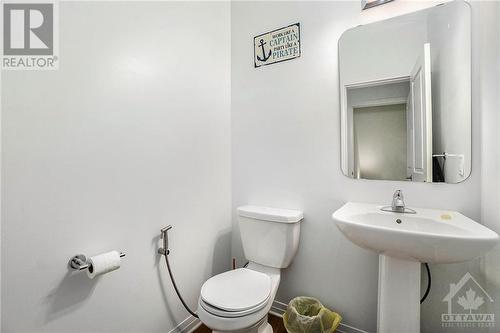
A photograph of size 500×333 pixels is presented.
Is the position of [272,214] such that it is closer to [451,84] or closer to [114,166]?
[114,166]

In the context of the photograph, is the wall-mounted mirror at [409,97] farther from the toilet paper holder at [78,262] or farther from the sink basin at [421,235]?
the toilet paper holder at [78,262]

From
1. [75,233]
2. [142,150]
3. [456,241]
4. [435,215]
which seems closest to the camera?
[456,241]

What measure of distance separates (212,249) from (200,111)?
996mm

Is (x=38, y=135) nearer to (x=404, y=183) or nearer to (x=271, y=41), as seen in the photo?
(x=271, y=41)

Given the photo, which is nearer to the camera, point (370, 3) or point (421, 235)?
point (421, 235)

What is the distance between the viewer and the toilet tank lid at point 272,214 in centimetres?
149

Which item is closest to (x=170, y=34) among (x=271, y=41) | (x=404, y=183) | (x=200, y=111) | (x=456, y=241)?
(x=200, y=111)

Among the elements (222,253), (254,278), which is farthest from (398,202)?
(222,253)

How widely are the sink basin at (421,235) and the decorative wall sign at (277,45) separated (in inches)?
43.7

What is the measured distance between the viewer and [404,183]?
130cm

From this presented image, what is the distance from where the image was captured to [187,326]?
5.05ft

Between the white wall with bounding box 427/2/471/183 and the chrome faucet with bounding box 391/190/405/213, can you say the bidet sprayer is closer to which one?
the chrome faucet with bounding box 391/190/405/213

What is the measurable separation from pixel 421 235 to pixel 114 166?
4.39 ft

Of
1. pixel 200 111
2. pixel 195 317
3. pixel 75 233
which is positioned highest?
pixel 200 111
